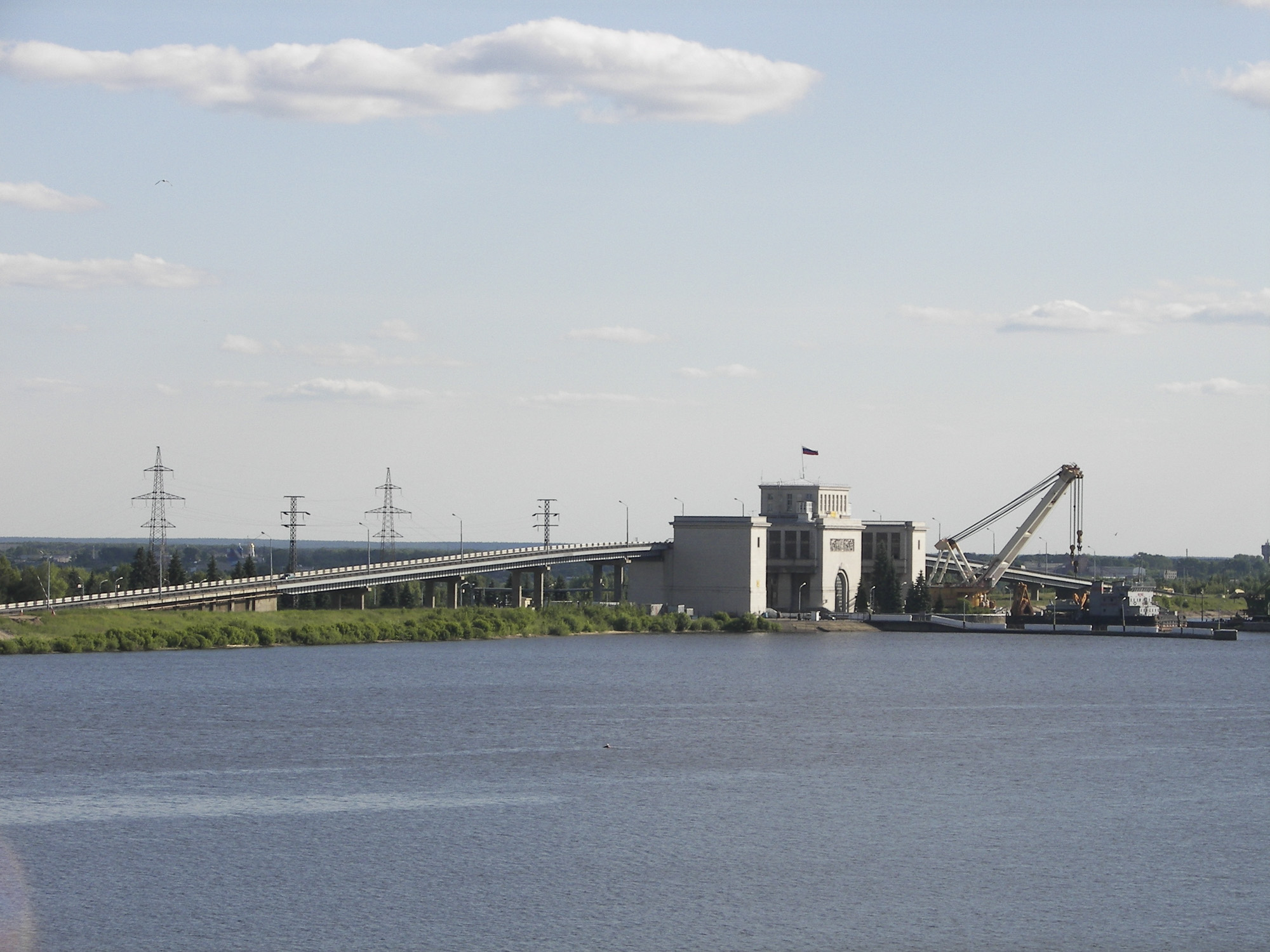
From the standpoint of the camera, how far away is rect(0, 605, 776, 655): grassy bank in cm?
10300

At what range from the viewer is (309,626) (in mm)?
120188

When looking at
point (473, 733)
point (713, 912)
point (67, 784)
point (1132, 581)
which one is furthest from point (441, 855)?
point (1132, 581)

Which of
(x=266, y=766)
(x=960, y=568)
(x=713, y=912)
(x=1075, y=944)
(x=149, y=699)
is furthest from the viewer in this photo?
(x=960, y=568)

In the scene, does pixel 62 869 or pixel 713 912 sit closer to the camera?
pixel 713 912

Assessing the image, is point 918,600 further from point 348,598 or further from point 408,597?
point 348,598

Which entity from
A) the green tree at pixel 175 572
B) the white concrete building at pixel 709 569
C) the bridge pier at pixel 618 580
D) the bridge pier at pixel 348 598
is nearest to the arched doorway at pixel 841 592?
the white concrete building at pixel 709 569

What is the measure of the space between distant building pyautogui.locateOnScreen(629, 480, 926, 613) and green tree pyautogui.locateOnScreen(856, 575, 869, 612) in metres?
0.77

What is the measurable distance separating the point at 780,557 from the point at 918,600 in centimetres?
1518

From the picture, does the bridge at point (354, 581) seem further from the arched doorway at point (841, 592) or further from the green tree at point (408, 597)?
the arched doorway at point (841, 592)

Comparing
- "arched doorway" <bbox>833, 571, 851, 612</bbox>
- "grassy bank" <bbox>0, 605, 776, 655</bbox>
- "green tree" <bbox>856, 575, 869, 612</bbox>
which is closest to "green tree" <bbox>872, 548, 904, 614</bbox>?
"green tree" <bbox>856, 575, 869, 612</bbox>

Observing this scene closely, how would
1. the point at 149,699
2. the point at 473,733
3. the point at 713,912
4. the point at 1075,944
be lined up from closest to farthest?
1. the point at 1075,944
2. the point at 713,912
3. the point at 473,733
4. the point at 149,699

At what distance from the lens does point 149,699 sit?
7838 cm

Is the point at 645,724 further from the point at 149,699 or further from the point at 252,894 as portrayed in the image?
the point at 252,894

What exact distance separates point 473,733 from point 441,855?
24960 millimetres
